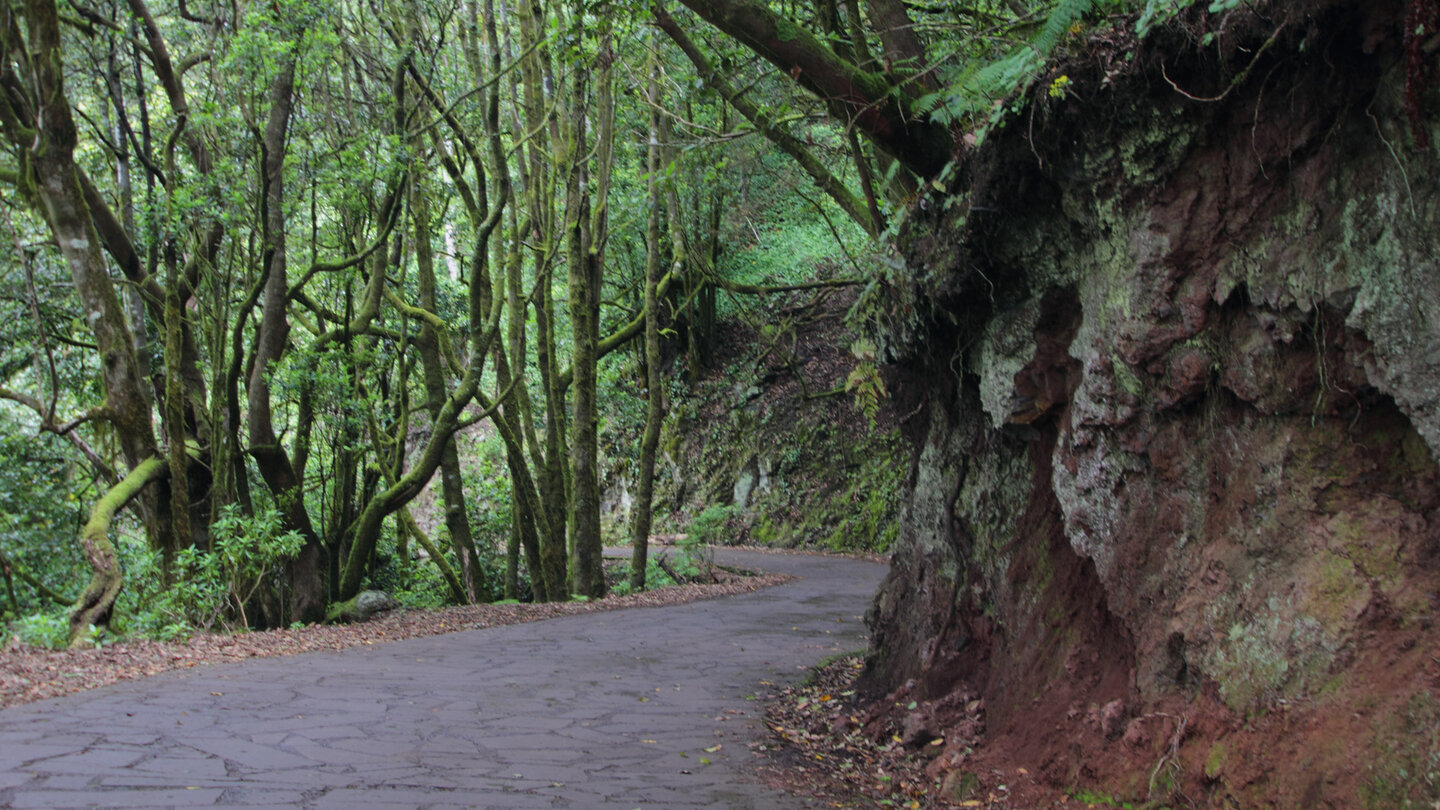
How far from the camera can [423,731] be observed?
18.7 feet

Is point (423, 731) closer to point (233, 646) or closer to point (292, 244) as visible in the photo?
point (233, 646)

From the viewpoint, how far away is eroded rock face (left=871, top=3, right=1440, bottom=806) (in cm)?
315

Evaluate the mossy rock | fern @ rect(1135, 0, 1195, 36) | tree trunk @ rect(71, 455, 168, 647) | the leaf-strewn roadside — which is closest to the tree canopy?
tree trunk @ rect(71, 455, 168, 647)

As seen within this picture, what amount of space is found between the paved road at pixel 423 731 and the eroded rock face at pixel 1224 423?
188 cm

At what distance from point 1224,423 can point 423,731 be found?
4829 millimetres

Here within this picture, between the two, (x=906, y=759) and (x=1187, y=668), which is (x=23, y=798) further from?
(x=1187, y=668)

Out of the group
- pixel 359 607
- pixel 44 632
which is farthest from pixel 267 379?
pixel 44 632

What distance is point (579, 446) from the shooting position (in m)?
13.6

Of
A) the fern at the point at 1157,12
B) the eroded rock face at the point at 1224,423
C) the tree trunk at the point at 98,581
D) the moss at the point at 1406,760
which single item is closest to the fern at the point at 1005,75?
the eroded rock face at the point at 1224,423

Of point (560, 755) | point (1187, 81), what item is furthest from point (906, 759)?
point (1187, 81)

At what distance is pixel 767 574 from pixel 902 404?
10.6m

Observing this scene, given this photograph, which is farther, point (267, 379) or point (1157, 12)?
point (267, 379)

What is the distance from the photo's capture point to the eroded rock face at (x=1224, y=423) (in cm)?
315

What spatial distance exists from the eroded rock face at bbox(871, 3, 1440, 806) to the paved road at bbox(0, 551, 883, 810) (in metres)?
1.88
